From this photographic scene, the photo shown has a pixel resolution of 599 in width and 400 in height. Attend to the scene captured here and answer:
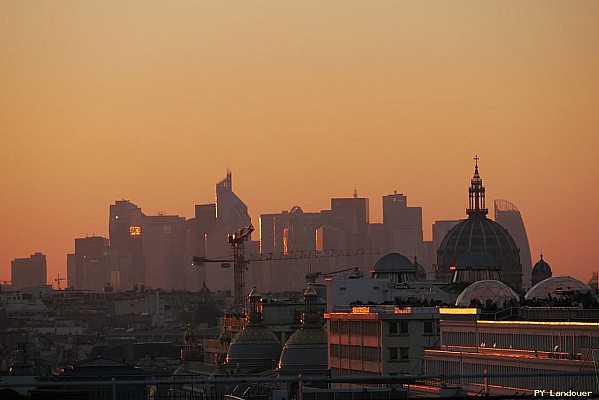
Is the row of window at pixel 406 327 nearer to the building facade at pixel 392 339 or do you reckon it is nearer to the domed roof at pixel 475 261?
the building facade at pixel 392 339

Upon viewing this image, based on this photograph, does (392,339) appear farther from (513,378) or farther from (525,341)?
(513,378)

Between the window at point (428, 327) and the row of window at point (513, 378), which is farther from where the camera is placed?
the window at point (428, 327)

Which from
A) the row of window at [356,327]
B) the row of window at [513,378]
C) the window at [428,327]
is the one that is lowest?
the row of window at [513,378]

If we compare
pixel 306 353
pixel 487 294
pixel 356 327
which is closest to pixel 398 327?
pixel 487 294

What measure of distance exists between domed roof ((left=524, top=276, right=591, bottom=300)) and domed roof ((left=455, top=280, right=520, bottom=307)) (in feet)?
3.40

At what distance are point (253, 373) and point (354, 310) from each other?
80.1 ft

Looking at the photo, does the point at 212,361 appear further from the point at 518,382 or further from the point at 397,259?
the point at 518,382

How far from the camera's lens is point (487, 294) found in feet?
384

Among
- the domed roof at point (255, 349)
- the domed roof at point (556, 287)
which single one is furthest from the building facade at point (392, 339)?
the domed roof at point (255, 349)

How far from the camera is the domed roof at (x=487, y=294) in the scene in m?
115

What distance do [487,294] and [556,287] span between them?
15.4 feet

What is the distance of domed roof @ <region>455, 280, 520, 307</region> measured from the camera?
114625 mm

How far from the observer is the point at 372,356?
119m

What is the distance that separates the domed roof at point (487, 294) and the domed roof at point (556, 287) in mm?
1037
